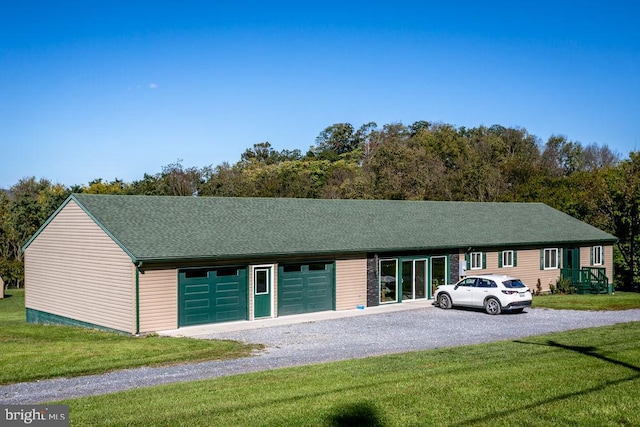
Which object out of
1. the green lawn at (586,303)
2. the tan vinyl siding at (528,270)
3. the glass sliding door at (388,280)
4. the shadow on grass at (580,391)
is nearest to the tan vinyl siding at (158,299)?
the glass sliding door at (388,280)

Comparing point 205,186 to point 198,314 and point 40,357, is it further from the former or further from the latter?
point 40,357

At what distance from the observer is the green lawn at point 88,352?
14.8 metres

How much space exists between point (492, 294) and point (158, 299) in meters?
12.4

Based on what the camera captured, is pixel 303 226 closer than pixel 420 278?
Yes

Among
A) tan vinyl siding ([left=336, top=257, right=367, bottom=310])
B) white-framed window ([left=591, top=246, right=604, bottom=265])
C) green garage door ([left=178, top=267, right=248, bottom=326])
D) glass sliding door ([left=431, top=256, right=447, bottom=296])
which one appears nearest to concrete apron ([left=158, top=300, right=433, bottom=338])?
green garage door ([left=178, top=267, right=248, bottom=326])

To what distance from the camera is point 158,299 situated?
21.9m

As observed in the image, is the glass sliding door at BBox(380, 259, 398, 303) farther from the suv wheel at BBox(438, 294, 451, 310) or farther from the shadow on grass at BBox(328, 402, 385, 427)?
the shadow on grass at BBox(328, 402, 385, 427)

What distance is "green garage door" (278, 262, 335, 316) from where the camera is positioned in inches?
1000

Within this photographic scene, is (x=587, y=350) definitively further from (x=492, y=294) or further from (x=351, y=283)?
(x=351, y=283)

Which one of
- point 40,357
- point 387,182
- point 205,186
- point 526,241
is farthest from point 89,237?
point 205,186

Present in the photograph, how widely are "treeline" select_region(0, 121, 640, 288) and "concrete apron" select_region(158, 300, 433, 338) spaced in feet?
63.7

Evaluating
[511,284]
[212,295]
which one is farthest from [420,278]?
[212,295]

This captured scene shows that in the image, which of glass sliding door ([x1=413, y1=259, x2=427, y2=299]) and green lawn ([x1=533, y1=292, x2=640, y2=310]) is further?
glass sliding door ([x1=413, y1=259, x2=427, y2=299])

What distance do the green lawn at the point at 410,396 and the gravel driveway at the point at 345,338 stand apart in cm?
137
